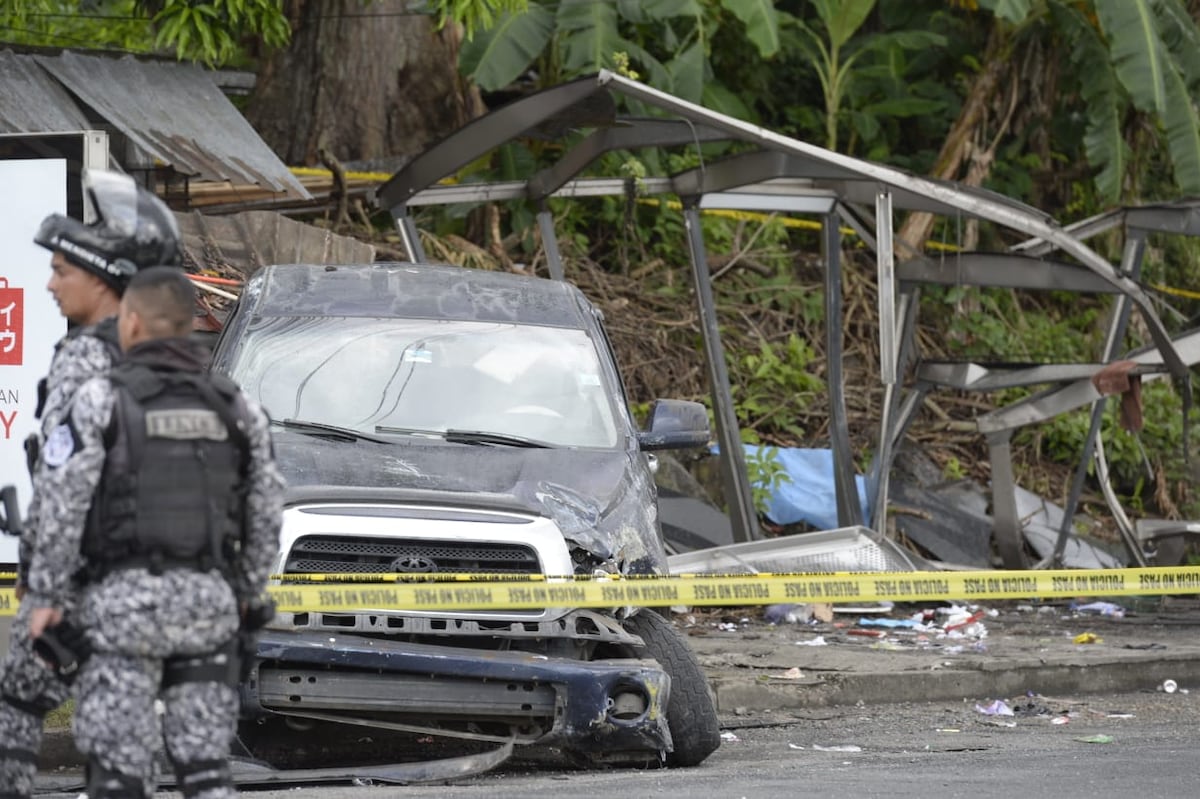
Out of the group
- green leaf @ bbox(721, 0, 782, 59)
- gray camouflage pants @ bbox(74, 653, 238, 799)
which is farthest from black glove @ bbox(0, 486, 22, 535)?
green leaf @ bbox(721, 0, 782, 59)

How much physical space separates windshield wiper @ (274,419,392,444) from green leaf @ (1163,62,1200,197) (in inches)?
412

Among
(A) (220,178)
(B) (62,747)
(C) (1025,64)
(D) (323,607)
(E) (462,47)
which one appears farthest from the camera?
(C) (1025,64)

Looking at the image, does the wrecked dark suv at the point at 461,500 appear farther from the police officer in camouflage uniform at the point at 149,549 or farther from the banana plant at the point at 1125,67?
the banana plant at the point at 1125,67

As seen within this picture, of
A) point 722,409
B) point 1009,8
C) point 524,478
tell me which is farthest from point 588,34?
point 524,478

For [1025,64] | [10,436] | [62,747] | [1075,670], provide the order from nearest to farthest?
[62,747] → [10,436] → [1075,670] → [1025,64]

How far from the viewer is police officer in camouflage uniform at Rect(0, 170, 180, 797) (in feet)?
15.1

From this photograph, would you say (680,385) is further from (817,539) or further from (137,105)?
(137,105)

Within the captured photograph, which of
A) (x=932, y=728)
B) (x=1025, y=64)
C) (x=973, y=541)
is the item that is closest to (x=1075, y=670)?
(x=932, y=728)

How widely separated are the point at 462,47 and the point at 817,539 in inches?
241

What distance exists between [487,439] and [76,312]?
298cm

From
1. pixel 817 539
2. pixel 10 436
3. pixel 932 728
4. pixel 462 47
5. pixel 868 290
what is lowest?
pixel 932 728

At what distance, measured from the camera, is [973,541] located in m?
14.3

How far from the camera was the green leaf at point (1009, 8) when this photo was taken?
14.8m

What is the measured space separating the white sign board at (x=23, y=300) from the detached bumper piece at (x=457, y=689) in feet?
8.70
